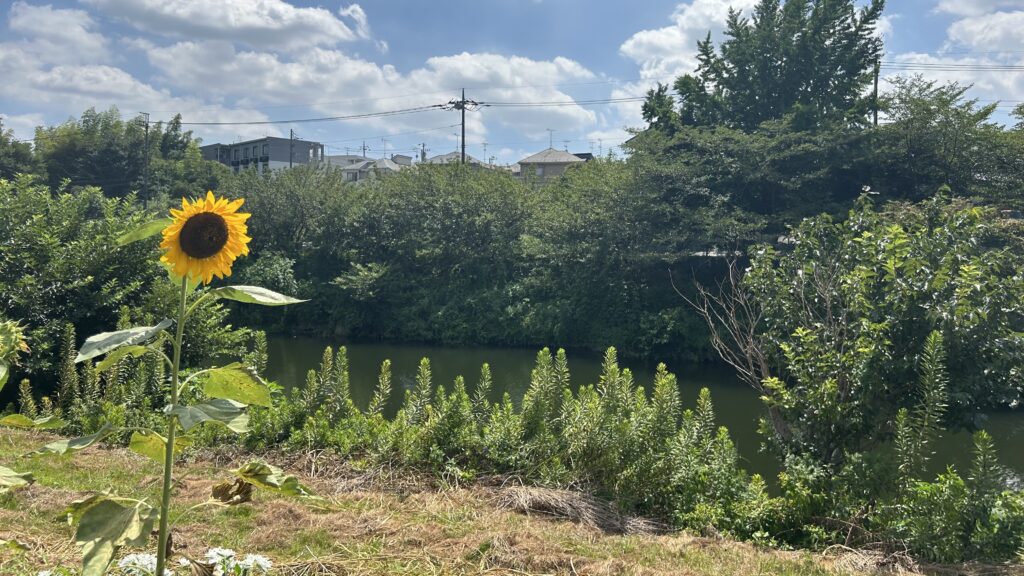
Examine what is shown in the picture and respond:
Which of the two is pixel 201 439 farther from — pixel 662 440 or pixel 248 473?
pixel 248 473

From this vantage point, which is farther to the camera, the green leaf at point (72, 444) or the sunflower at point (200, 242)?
the sunflower at point (200, 242)

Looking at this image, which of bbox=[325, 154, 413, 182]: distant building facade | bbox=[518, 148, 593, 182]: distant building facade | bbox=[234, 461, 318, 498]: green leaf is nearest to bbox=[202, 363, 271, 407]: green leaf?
bbox=[234, 461, 318, 498]: green leaf

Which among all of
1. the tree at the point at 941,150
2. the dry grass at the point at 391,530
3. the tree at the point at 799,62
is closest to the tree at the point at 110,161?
the tree at the point at 799,62

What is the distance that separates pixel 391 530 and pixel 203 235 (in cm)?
270

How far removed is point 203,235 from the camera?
1.95 m

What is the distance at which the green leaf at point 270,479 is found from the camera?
183 cm

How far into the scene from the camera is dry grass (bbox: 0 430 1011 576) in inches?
143

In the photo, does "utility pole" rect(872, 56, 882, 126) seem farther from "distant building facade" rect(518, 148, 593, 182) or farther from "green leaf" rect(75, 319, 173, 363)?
"distant building facade" rect(518, 148, 593, 182)

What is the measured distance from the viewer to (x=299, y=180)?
28.4 metres

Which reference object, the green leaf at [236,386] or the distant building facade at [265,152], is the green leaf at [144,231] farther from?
the distant building facade at [265,152]

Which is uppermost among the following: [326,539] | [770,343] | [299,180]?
[299,180]

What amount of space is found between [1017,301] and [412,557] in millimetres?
5264

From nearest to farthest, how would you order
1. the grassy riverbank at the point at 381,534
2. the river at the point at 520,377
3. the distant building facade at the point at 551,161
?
the grassy riverbank at the point at 381,534 → the river at the point at 520,377 → the distant building facade at the point at 551,161

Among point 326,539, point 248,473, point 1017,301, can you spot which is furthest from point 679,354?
point 248,473
